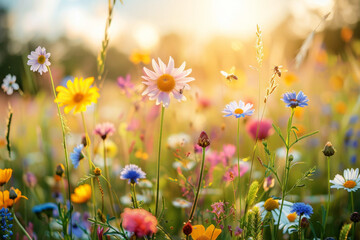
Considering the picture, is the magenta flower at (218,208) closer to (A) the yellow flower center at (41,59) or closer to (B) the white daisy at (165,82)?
(B) the white daisy at (165,82)

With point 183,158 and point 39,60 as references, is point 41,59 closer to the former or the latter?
point 39,60

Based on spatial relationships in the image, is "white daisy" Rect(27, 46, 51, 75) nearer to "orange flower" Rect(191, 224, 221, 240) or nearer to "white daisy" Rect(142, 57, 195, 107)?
"white daisy" Rect(142, 57, 195, 107)

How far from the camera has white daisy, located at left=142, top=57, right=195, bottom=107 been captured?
27.8 inches

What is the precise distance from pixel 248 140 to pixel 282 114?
1.85 feet

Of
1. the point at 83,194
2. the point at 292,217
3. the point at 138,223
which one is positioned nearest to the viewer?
the point at 138,223

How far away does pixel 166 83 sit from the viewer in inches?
27.8

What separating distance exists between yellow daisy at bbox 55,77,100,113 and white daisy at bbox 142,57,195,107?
4.4 inches

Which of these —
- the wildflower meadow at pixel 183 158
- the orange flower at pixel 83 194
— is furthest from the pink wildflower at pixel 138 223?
the orange flower at pixel 83 194

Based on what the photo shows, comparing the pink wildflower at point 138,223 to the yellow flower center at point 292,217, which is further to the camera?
the yellow flower center at point 292,217

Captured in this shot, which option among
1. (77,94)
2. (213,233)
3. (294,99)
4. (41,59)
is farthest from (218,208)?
(41,59)

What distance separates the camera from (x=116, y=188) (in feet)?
5.74

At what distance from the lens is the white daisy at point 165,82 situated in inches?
27.8

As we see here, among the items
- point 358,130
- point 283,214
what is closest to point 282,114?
point 358,130

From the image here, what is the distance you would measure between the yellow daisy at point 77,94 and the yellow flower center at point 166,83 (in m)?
0.13
